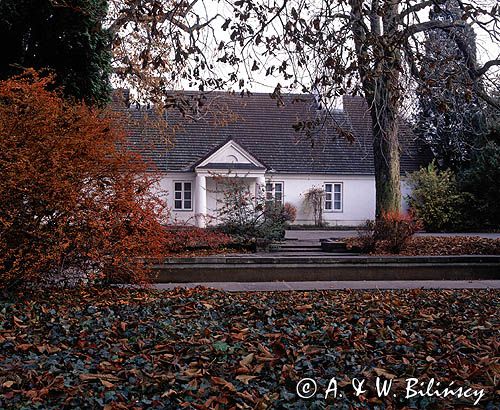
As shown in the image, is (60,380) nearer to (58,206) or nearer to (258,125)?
(58,206)

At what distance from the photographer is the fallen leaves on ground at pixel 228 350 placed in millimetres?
4395

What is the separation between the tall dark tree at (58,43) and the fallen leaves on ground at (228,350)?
6.93m

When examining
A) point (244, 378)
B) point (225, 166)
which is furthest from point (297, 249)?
point (225, 166)

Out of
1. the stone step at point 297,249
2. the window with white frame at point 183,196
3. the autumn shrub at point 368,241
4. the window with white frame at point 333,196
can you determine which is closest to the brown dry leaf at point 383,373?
the autumn shrub at point 368,241

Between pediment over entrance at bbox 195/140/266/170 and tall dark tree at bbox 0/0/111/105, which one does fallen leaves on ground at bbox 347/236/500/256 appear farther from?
pediment over entrance at bbox 195/140/266/170

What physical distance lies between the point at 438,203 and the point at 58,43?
21881 millimetres

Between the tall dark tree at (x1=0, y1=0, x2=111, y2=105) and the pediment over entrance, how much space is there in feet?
55.2

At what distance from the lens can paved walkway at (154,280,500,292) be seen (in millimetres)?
10032

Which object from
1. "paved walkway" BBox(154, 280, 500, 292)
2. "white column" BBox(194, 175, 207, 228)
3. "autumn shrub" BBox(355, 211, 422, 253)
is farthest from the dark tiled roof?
"paved walkway" BBox(154, 280, 500, 292)

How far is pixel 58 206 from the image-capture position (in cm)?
781

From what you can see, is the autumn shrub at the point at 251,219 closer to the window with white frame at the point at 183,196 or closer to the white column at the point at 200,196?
the white column at the point at 200,196

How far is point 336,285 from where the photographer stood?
413 inches

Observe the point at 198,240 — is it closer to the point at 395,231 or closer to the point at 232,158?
the point at 395,231

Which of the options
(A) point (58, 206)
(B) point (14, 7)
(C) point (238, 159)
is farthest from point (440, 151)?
(A) point (58, 206)
